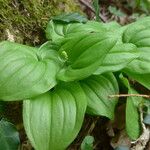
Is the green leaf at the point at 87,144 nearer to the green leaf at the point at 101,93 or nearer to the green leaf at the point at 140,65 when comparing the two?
the green leaf at the point at 101,93

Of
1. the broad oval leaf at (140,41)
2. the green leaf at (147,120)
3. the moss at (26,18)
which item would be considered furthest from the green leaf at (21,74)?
the green leaf at (147,120)

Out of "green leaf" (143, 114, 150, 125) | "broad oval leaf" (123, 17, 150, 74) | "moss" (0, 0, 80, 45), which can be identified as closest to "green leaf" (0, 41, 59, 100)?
"moss" (0, 0, 80, 45)

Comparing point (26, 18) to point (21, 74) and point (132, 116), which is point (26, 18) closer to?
point (21, 74)

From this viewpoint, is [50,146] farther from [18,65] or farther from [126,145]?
[126,145]

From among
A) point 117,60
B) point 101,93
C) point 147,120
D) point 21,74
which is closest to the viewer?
point 21,74

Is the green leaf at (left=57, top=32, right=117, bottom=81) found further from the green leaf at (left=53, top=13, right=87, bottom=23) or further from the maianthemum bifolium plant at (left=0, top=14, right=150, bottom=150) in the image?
the green leaf at (left=53, top=13, right=87, bottom=23)

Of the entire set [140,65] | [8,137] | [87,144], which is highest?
[140,65]

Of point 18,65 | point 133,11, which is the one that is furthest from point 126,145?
point 133,11

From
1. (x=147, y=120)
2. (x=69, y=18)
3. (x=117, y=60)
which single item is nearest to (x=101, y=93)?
(x=117, y=60)
